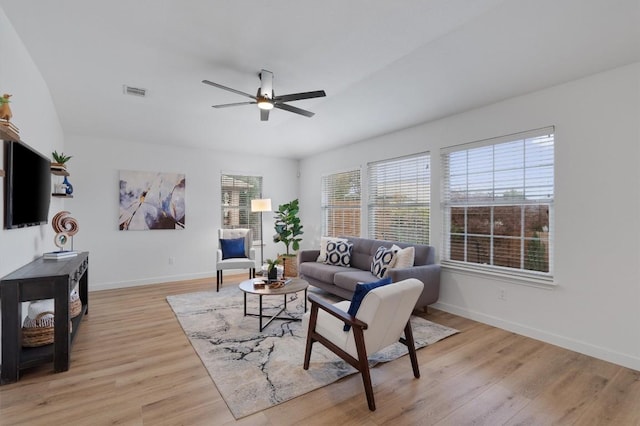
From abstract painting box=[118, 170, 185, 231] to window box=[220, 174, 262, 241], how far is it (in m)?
0.83

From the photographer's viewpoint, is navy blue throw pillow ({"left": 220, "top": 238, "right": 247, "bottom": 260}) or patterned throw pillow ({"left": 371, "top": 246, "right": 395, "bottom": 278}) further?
navy blue throw pillow ({"left": 220, "top": 238, "right": 247, "bottom": 260})

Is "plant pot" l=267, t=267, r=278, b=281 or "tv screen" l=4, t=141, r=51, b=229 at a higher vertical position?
"tv screen" l=4, t=141, r=51, b=229

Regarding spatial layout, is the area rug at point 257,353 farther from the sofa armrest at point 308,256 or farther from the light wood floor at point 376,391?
the sofa armrest at point 308,256

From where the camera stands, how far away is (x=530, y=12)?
219 cm

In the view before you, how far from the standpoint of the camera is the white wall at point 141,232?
4.89 meters

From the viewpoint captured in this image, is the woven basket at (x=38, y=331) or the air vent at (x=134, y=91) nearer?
the woven basket at (x=38, y=331)

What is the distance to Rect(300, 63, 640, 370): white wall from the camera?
8.42 ft

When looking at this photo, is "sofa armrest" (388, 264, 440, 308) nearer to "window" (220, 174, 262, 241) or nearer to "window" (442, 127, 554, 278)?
"window" (442, 127, 554, 278)

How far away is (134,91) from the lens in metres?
3.62

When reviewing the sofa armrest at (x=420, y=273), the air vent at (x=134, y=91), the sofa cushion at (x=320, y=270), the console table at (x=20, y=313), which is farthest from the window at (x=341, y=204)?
the console table at (x=20, y=313)

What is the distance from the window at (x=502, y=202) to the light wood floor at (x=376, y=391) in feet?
3.13

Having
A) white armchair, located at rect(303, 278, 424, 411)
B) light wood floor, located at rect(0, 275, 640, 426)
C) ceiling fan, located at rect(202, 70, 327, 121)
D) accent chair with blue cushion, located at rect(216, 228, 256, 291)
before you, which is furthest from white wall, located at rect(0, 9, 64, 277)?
white armchair, located at rect(303, 278, 424, 411)

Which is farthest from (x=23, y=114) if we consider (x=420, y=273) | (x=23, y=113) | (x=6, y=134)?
(x=420, y=273)

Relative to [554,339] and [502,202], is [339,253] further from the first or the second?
[554,339]
